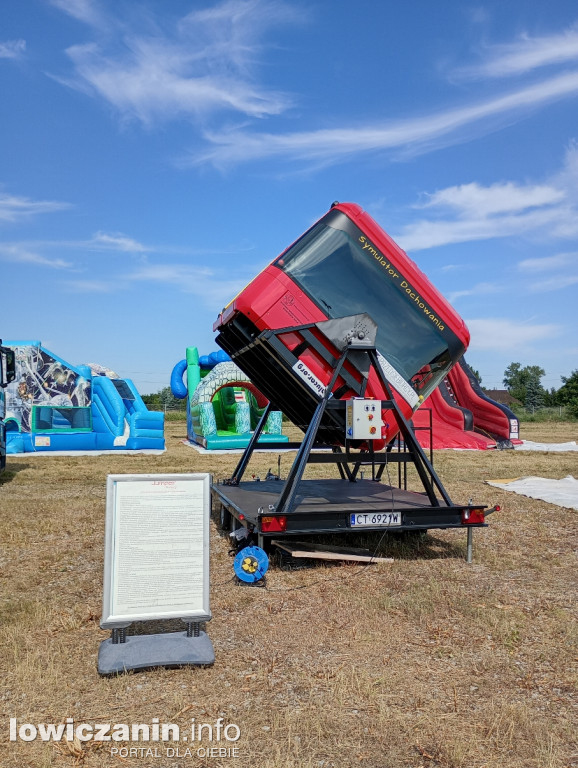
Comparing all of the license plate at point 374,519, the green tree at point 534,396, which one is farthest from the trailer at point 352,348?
the green tree at point 534,396

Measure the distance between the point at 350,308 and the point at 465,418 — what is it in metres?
18.2

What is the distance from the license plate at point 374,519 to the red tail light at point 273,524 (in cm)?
72

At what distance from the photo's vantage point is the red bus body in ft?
22.5

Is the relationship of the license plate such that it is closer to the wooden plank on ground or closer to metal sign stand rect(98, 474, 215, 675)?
the wooden plank on ground

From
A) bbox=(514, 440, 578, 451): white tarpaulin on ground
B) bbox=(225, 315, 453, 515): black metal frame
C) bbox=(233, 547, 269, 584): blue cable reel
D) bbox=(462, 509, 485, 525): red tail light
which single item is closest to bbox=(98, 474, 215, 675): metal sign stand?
bbox=(233, 547, 269, 584): blue cable reel

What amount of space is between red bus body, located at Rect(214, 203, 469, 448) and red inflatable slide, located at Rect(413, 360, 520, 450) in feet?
50.3

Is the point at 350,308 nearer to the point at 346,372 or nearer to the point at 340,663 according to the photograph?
the point at 346,372

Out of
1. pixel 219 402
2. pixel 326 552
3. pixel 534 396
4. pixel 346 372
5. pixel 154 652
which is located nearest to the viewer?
pixel 154 652

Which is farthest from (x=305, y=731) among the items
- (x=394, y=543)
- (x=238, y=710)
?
(x=394, y=543)

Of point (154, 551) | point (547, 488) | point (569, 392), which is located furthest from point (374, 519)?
point (569, 392)

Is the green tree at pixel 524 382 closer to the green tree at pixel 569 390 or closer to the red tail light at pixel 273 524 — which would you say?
the green tree at pixel 569 390

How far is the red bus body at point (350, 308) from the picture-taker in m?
6.86

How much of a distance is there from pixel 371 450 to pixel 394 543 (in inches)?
57.4

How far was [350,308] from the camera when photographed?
7.08 meters
